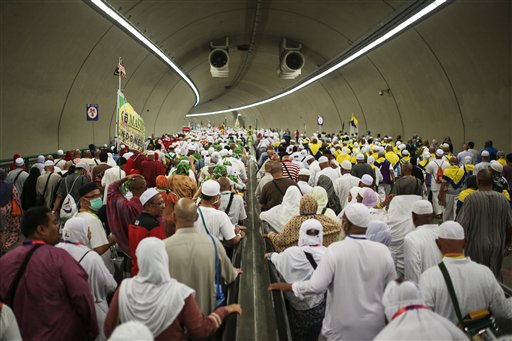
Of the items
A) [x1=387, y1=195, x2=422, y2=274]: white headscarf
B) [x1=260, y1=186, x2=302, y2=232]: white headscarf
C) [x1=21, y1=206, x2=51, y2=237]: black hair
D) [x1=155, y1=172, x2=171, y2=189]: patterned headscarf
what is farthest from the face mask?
[x1=387, y1=195, x2=422, y2=274]: white headscarf

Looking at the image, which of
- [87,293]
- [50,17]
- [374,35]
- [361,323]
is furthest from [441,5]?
[87,293]

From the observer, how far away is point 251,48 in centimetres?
2914

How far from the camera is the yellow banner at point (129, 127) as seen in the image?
918cm

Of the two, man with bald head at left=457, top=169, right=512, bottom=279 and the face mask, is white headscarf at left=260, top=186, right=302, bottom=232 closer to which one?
man with bald head at left=457, top=169, right=512, bottom=279

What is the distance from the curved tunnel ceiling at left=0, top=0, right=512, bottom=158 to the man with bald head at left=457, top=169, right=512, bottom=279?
889cm

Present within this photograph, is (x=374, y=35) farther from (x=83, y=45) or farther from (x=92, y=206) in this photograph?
(x=92, y=206)

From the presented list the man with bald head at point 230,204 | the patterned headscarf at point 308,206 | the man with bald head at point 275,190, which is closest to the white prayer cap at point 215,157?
the man with bald head at point 275,190

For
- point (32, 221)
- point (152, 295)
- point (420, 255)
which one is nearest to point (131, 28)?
point (32, 221)

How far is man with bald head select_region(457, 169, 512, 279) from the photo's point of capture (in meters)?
6.12

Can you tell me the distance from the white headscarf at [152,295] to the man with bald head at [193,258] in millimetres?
851

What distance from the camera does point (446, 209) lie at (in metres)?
11.3

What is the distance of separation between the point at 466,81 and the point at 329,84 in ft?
49.4

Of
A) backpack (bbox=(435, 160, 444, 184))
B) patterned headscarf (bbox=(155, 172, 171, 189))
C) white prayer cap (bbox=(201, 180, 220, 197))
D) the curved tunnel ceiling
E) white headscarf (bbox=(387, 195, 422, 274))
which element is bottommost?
white headscarf (bbox=(387, 195, 422, 274))

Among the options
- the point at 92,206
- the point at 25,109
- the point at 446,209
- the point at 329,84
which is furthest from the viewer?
the point at 329,84
